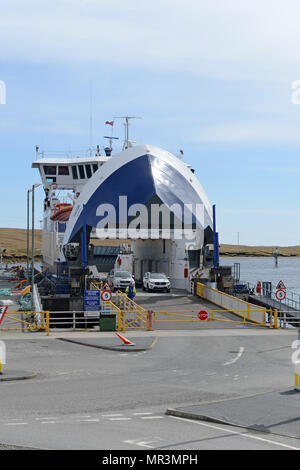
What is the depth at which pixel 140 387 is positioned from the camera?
17.8 m

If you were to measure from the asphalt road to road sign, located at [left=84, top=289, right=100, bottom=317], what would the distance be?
10.7 feet

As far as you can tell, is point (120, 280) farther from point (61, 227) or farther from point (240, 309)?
point (61, 227)

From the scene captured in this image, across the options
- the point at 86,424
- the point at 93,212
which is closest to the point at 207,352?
the point at 86,424

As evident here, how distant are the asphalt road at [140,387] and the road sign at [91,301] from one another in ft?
10.7

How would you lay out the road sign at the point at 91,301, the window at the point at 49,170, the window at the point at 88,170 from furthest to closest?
the window at the point at 49,170 → the window at the point at 88,170 → the road sign at the point at 91,301

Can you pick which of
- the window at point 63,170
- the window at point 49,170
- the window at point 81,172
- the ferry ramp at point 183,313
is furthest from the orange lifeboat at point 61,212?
the ferry ramp at point 183,313

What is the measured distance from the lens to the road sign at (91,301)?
3261cm

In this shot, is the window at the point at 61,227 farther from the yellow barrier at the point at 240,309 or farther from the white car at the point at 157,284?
the yellow barrier at the point at 240,309

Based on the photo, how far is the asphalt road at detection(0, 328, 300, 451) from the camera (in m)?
11.6

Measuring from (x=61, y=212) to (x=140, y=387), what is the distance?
4813 cm

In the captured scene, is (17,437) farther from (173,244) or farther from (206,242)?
(173,244)

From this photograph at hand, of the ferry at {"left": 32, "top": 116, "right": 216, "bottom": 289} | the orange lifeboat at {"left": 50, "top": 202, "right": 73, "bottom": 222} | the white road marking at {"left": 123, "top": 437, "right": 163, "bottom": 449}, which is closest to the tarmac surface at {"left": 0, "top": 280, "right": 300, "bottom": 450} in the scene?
the white road marking at {"left": 123, "top": 437, "right": 163, "bottom": 449}

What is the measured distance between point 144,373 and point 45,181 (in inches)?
2176

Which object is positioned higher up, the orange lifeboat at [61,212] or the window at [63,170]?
the window at [63,170]
